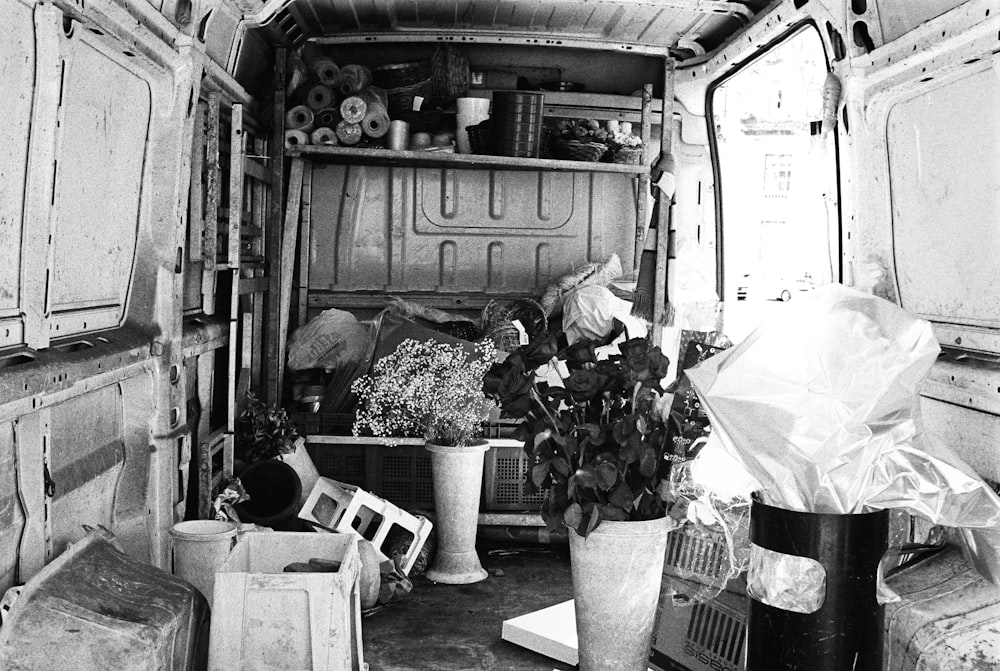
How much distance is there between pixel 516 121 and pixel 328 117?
1.01m

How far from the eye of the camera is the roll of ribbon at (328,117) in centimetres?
524

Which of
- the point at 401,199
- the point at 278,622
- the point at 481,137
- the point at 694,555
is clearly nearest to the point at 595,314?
the point at 481,137

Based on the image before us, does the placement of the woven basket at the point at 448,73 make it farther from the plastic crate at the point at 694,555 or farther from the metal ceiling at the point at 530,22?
the plastic crate at the point at 694,555

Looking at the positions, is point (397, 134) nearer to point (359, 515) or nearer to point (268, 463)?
point (268, 463)

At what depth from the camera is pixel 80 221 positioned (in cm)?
296

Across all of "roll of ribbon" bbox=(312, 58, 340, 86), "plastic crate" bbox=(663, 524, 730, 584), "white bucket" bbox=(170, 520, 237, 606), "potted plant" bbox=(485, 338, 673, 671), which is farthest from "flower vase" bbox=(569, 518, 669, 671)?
"roll of ribbon" bbox=(312, 58, 340, 86)

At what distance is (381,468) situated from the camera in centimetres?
510

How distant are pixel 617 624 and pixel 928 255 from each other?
1491 mm

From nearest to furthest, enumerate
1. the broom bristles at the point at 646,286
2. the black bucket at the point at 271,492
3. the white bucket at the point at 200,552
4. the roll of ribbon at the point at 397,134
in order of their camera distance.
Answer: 1. the white bucket at the point at 200,552
2. the black bucket at the point at 271,492
3. the roll of ribbon at the point at 397,134
4. the broom bristles at the point at 646,286

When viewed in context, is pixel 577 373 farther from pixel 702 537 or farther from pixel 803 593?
pixel 803 593

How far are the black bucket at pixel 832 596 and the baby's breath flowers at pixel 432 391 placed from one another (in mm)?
2434

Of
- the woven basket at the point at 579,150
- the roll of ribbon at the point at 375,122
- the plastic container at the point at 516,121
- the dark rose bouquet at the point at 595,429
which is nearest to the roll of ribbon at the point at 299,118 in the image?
the roll of ribbon at the point at 375,122

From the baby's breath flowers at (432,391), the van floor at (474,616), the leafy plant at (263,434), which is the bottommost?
the van floor at (474,616)

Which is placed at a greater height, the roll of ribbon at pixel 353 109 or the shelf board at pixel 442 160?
the roll of ribbon at pixel 353 109
